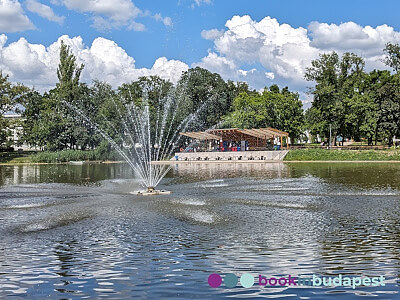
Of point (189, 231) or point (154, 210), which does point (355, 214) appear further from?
point (154, 210)

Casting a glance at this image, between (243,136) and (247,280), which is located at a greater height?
(243,136)

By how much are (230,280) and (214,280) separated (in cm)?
36

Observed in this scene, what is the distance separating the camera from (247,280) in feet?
31.9

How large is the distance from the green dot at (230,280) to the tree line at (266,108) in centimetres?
6499

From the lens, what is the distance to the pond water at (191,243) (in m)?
9.43

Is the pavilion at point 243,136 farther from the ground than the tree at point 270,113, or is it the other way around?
the tree at point 270,113

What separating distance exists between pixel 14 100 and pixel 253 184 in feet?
203

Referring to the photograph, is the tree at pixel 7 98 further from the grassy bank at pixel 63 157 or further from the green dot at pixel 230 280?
the green dot at pixel 230 280

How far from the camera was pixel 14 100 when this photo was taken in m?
78.9

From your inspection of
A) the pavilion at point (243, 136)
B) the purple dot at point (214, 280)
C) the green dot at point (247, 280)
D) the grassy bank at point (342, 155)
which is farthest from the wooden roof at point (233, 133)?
the green dot at point (247, 280)

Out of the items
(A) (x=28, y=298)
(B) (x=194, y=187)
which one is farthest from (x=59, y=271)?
(B) (x=194, y=187)

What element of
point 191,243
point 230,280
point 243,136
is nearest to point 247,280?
point 230,280
